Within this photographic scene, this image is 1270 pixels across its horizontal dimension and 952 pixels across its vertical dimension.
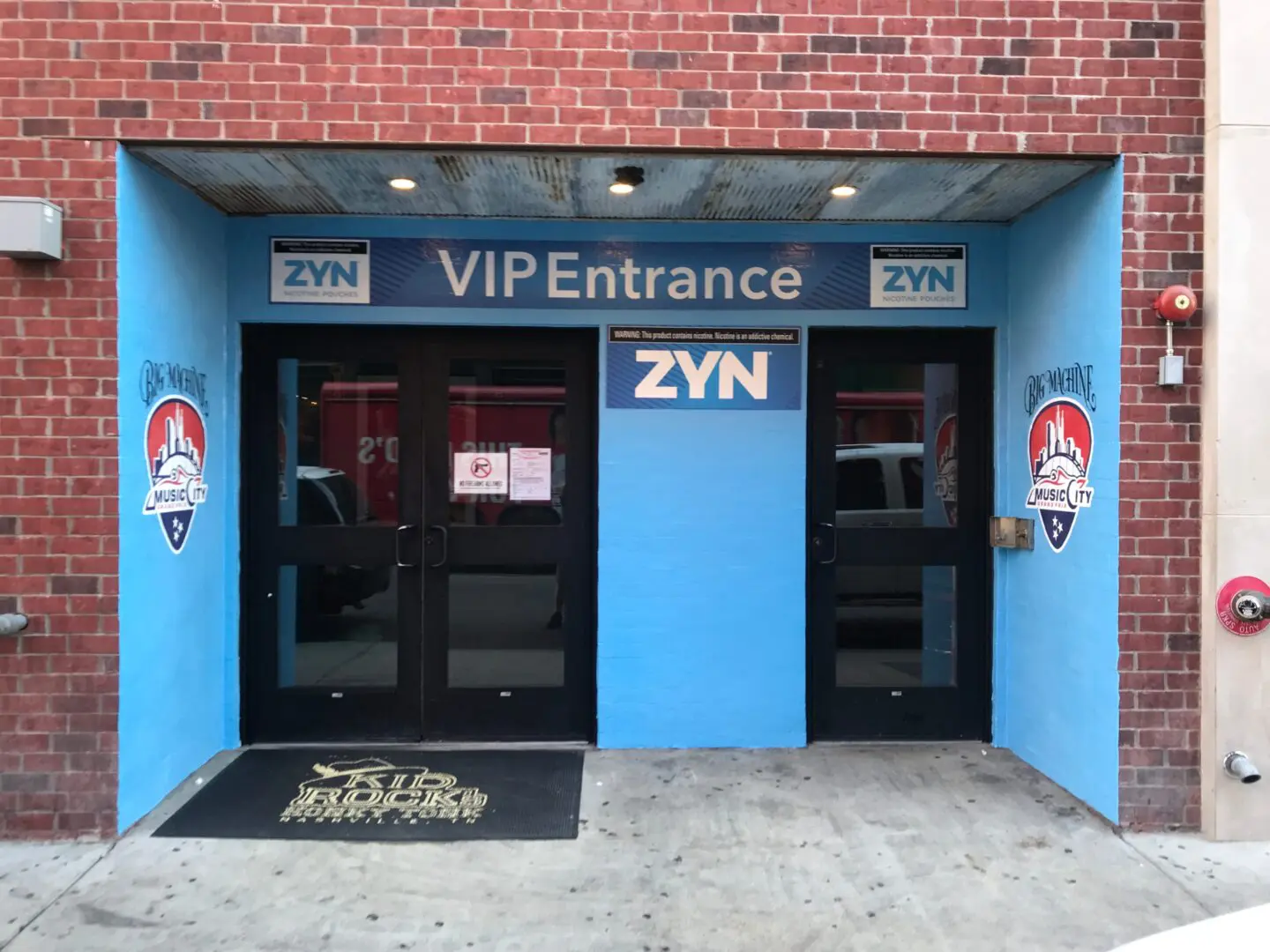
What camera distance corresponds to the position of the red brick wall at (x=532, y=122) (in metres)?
3.96

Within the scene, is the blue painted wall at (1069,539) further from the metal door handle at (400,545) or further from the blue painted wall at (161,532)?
the blue painted wall at (161,532)

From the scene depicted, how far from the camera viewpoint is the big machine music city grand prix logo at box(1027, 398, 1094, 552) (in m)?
4.44

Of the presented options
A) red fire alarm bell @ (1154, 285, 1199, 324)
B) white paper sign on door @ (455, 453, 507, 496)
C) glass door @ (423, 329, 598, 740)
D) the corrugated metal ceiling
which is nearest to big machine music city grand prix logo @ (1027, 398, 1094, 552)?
red fire alarm bell @ (1154, 285, 1199, 324)

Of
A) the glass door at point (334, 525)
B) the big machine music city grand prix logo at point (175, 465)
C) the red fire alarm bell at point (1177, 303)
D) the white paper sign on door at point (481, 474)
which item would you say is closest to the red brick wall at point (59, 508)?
the big machine music city grand prix logo at point (175, 465)

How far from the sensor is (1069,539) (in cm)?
455

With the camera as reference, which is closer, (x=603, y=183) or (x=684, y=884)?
(x=684, y=884)

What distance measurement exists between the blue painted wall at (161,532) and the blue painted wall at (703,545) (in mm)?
1622

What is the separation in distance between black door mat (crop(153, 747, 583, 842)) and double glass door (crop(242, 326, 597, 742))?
10.6 inches

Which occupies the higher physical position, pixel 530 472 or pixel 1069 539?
pixel 530 472

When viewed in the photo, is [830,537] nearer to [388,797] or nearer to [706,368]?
[706,368]

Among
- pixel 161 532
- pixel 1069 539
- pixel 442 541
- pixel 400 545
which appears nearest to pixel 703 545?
pixel 442 541

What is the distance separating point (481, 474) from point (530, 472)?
29cm

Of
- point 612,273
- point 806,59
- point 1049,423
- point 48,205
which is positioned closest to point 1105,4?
point 806,59

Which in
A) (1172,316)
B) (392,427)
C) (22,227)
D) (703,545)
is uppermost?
(22,227)
